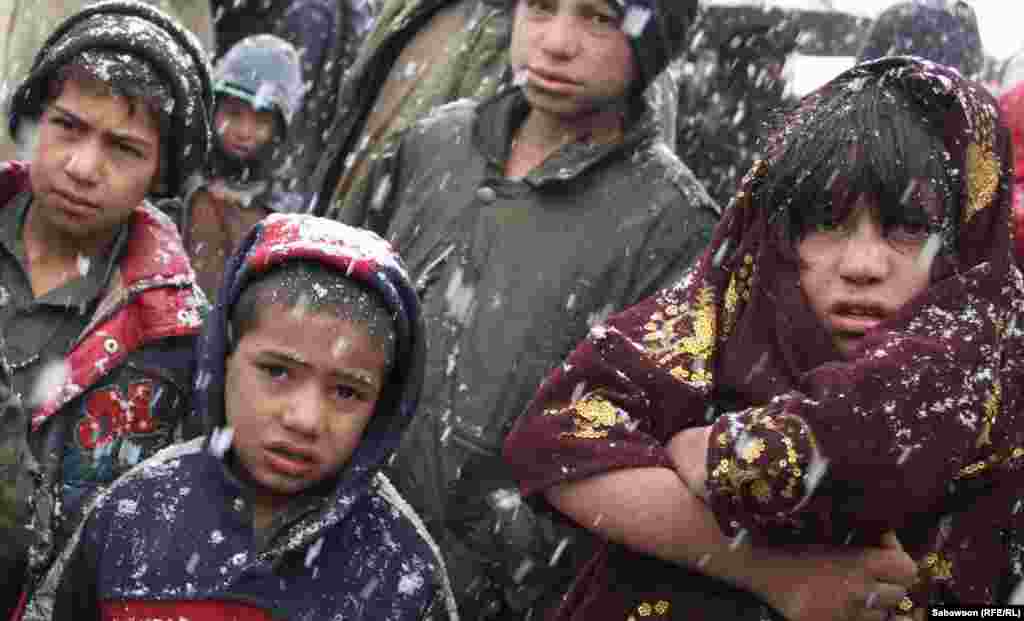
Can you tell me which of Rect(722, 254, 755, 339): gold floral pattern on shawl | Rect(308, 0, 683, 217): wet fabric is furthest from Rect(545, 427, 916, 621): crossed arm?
Rect(308, 0, 683, 217): wet fabric

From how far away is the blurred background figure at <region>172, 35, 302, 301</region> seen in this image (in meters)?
7.18

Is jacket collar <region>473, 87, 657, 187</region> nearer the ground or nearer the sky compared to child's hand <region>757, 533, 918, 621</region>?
nearer the sky

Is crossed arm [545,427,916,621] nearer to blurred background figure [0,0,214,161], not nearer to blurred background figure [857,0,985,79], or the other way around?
blurred background figure [857,0,985,79]

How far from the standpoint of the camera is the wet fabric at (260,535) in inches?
131

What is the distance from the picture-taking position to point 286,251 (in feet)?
11.7

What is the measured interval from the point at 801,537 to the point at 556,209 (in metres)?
1.51

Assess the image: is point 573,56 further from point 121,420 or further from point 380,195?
point 121,420

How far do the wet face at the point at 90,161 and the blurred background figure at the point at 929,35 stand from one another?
8.56 feet

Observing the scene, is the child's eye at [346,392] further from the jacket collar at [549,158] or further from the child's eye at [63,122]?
the child's eye at [63,122]

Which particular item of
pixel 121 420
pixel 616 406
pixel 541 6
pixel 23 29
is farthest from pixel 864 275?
pixel 23 29

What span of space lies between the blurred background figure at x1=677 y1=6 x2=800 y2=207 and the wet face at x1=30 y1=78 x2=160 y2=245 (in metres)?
4.14

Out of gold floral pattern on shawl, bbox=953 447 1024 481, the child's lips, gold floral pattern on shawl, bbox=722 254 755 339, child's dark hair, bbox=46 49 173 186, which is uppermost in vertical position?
child's dark hair, bbox=46 49 173 186

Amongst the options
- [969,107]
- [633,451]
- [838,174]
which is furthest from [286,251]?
[969,107]

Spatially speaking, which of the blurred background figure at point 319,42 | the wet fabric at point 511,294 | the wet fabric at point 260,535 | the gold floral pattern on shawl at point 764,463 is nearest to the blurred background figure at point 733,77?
the blurred background figure at point 319,42
